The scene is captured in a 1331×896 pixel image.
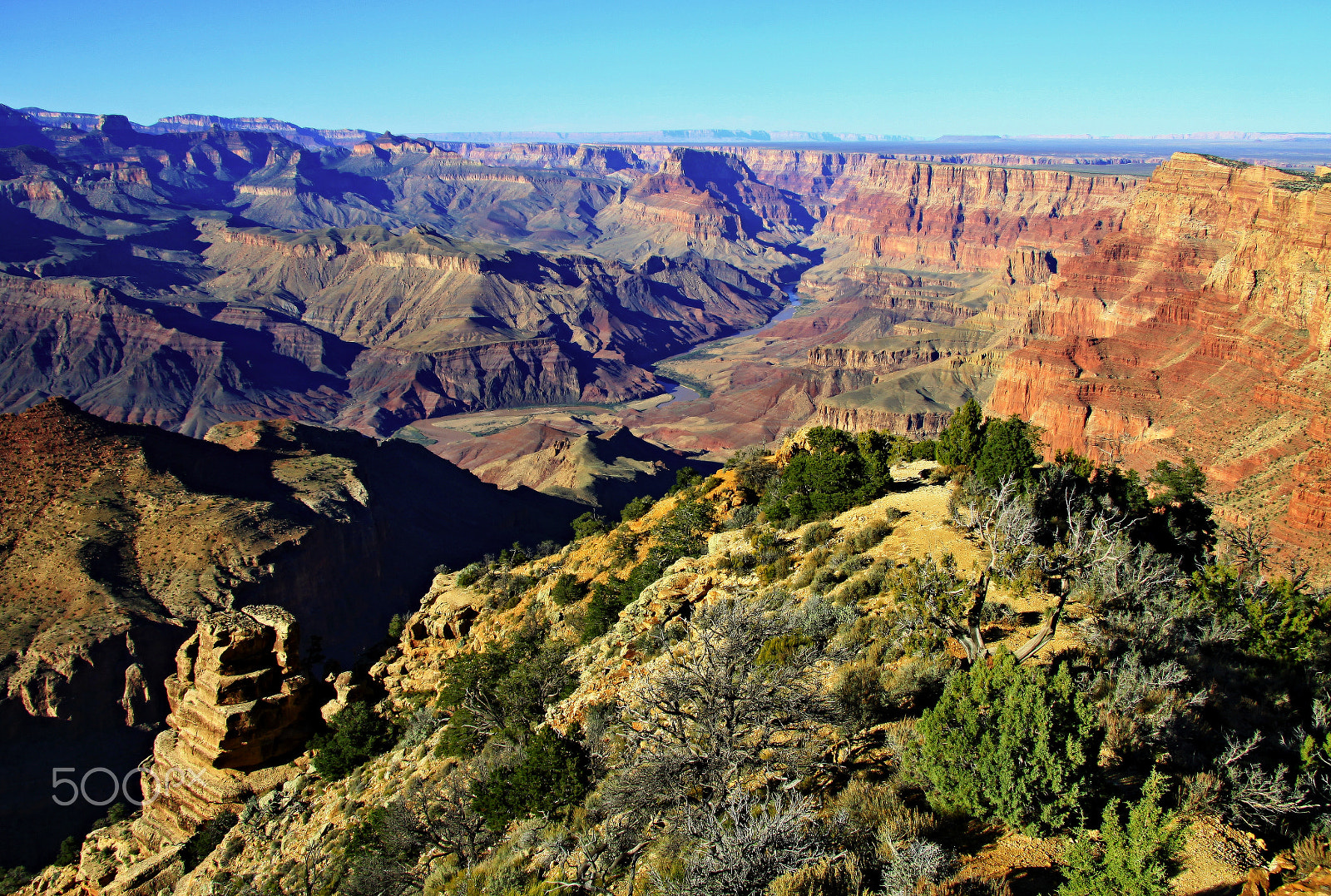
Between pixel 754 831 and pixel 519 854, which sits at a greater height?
pixel 754 831

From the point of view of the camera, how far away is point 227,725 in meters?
27.8

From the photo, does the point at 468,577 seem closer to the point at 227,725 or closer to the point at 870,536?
the point at 227,725

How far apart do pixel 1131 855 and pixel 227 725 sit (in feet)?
94.5

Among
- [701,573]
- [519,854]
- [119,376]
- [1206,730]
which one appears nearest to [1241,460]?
Result: [701,573]

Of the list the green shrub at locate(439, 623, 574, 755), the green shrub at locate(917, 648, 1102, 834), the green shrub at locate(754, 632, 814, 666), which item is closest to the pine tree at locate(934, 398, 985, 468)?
the green shrub at locate(754, 632, 814, 666)

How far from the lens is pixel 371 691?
3147 cm

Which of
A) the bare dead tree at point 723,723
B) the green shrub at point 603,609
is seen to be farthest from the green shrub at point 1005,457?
the bare dead tree at point 723,723

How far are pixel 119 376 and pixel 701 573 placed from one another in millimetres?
181250

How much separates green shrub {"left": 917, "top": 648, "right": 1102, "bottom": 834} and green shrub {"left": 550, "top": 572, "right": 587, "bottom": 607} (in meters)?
21.8

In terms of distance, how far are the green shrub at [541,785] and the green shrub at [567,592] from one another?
15.1m

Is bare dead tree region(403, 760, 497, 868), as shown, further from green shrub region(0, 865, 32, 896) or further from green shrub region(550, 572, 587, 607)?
green shrub region(0, 865, 32, 896)

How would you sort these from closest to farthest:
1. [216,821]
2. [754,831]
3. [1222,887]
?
[1222,887] < [754,831] < [216,821]

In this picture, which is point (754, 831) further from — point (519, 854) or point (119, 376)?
point (119, 376)

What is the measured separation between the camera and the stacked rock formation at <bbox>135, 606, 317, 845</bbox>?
28078 millimetres
